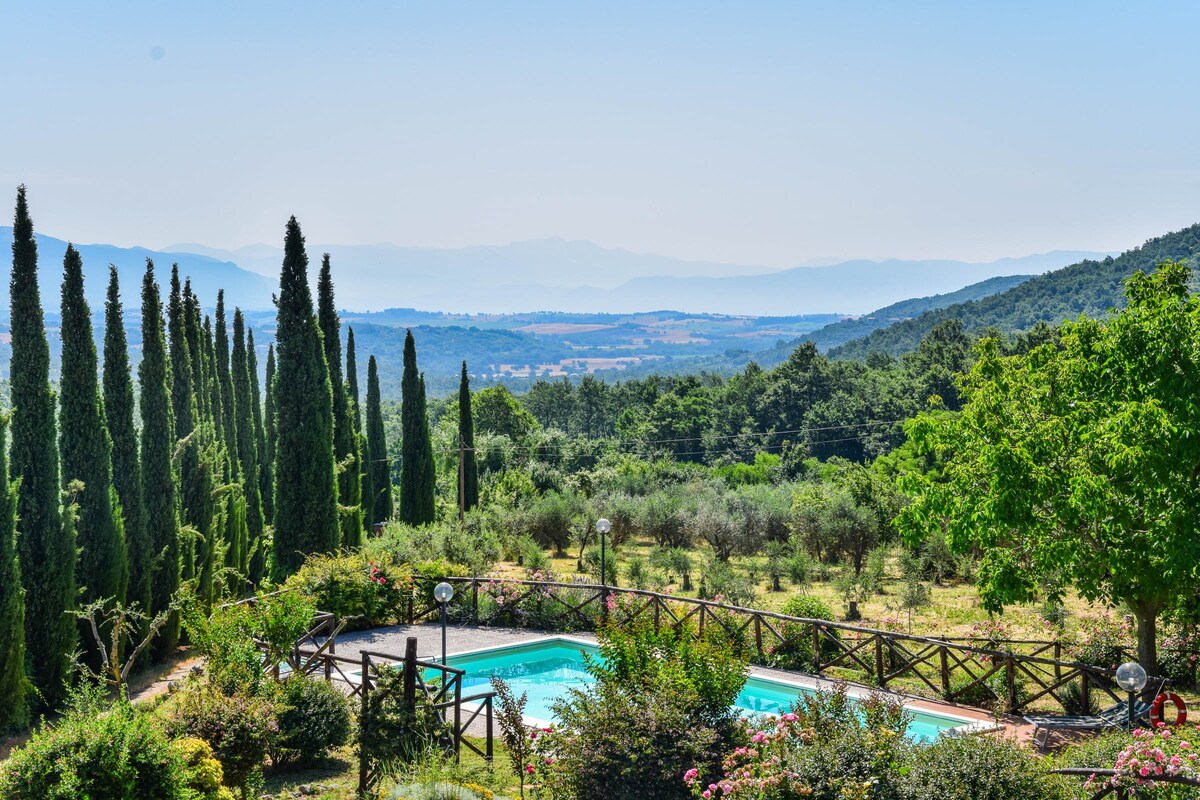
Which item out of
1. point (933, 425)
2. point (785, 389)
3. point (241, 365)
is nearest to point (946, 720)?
point (933, 425)

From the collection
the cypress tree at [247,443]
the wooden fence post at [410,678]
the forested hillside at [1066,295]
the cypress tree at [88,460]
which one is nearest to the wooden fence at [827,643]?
the wooden fence post at [410,678]

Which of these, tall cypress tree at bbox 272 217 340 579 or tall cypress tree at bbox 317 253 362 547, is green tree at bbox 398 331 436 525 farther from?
tall cypress tree at bbox 272 217 340 579

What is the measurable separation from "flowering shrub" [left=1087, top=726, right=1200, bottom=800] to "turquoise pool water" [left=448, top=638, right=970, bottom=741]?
7.16 m

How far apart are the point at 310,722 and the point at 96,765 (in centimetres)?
352

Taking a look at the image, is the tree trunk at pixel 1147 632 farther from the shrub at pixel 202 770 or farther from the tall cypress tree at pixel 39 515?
the tall cypress tree at pixel 39 515

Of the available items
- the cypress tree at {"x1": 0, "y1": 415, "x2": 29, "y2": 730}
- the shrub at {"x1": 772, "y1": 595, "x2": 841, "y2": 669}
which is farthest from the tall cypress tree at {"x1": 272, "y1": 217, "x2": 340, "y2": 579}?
the shrub at {"x1": 772, "y1": 595, "x2": 841, "y2": 669}

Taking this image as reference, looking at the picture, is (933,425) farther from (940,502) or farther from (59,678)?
(59,678)

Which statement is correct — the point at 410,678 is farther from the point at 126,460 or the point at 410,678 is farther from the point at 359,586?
the point at 126,460

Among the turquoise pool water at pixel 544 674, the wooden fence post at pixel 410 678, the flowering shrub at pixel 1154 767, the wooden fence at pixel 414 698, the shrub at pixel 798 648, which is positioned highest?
the flowering shrub at pixel 1154 767

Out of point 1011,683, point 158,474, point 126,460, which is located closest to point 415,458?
point 158,474

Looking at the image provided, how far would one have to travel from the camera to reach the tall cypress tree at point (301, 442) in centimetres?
2164

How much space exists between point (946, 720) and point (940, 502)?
111 inches

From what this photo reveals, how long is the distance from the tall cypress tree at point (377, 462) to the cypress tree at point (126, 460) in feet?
62.0

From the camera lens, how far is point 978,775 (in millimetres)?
7129
